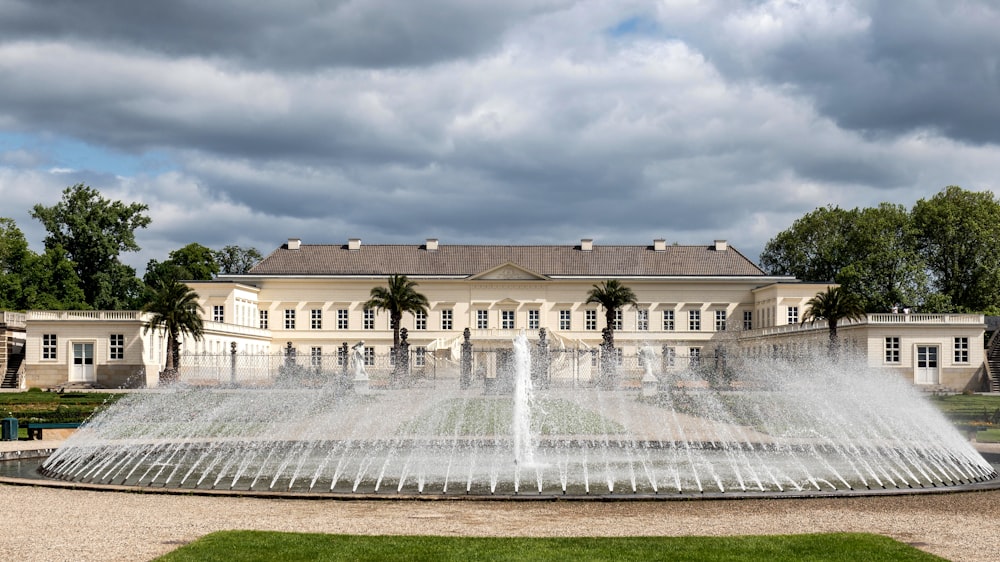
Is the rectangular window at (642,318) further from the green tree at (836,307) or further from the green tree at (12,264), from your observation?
the green tree at (12,264)

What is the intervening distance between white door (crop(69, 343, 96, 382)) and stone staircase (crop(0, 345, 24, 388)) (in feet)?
10.2

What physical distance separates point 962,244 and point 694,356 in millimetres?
20374

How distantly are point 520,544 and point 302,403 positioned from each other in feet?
86.2

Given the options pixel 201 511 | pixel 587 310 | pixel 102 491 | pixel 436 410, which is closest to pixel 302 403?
pixel 436 410

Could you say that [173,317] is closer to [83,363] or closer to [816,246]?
[83,363]

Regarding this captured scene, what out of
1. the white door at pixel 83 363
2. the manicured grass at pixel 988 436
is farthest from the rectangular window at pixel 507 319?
the manicured grass at pixel 988 436

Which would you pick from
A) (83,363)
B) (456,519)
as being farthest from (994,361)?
(456,519)

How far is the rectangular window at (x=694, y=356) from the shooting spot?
65.8 meters

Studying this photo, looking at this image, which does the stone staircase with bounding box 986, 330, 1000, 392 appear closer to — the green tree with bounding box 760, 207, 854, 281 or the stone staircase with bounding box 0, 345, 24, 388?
the green tree with bounding box 760, 207, 854, 281

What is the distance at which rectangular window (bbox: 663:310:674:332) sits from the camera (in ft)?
236

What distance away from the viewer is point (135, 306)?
80812 millimetres

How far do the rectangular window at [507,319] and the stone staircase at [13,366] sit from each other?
29755mm

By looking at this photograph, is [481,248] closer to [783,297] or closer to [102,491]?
[783,297]

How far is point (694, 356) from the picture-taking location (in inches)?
2682
